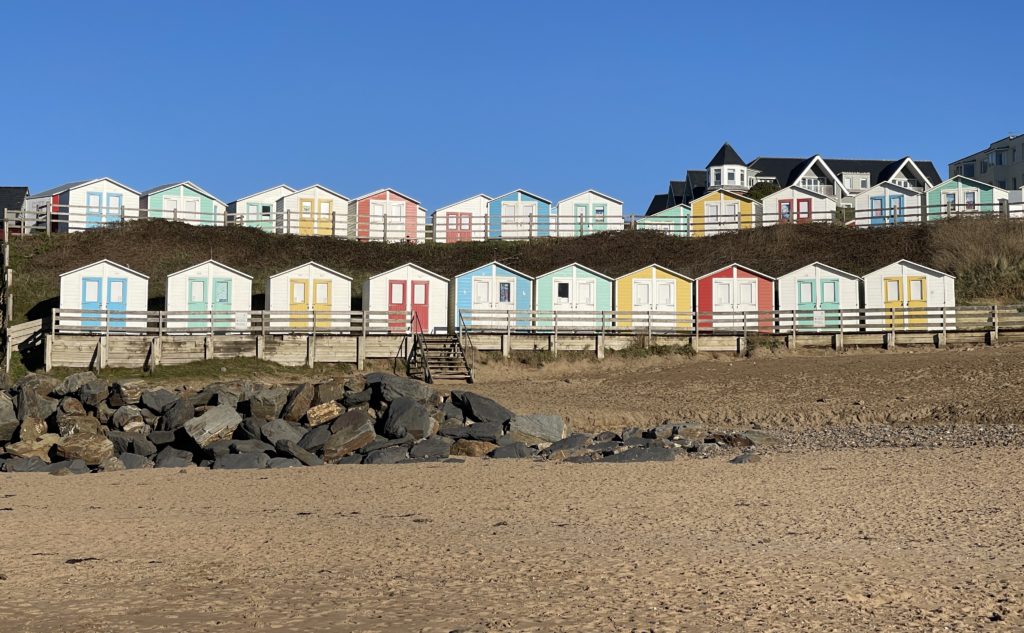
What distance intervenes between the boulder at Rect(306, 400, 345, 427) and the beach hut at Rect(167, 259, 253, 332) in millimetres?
11746

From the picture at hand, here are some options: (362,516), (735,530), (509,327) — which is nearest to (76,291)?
(509,327)

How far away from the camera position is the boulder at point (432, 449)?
20266 mm

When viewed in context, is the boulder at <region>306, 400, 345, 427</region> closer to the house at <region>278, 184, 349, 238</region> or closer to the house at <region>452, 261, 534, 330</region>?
the house at <region>452, 261, 534, 330</region>

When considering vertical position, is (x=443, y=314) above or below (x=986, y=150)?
below

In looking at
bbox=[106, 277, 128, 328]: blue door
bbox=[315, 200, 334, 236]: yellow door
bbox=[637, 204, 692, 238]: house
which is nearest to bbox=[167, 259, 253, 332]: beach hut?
bbox=[106, 277, 128, 328]: blue door

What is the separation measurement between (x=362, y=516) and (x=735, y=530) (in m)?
4.95

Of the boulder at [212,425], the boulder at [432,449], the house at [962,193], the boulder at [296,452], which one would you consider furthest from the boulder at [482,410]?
the house at [962,193]

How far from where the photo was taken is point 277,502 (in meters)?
15.7

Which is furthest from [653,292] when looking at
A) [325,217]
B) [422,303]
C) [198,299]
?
[325,217]

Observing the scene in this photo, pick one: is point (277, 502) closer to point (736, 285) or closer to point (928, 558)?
point (928, 558)

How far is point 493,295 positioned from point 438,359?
16.4ft

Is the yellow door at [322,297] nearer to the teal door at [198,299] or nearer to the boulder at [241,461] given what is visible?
the teal door at [198,299]

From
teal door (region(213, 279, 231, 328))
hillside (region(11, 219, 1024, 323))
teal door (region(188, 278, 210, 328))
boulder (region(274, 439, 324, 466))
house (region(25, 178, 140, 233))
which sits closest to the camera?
boulder (region(274, 439, 324, 466))

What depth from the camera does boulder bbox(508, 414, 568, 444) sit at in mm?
21469
